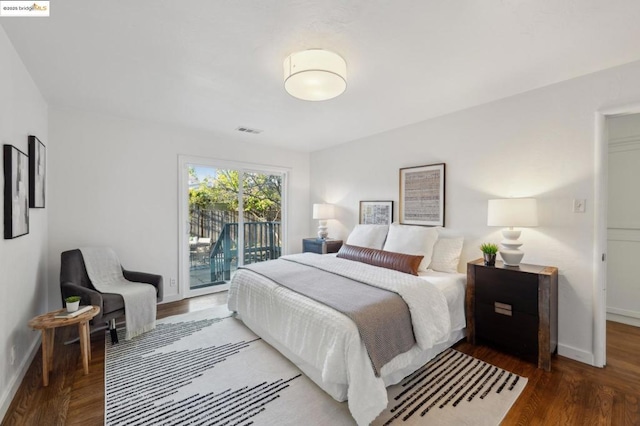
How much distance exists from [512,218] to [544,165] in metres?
0.65

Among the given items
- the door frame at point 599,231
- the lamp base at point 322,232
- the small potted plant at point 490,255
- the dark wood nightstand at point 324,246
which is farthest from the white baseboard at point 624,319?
the lamp base at point 322,232

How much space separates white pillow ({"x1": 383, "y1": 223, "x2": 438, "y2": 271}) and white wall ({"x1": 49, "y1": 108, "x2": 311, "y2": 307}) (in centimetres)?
261

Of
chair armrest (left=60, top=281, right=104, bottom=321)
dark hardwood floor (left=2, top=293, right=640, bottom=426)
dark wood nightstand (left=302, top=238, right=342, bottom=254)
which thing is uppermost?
dark wood nightstand (left=302, top=238, right=342, bottom=254)

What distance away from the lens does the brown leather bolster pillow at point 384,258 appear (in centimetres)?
278

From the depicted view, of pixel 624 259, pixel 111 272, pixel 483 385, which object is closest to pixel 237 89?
pixel 111 272

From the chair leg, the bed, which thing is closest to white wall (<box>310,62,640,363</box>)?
the bed

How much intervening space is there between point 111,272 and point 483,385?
3780 millimetres

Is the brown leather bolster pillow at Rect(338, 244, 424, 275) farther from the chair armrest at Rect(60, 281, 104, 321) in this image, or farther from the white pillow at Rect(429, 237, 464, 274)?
the chair armrest at Rect(60, 281, 104, 321)

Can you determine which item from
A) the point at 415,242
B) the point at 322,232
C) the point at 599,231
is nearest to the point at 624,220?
the point at 599,231

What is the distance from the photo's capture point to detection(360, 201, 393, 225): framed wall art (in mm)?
3953

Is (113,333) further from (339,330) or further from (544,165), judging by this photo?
(544,165)

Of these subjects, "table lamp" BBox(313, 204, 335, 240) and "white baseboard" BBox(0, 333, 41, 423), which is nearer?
"white baseboard" BBox(0, 333, 41, 423)

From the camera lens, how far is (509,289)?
240cm

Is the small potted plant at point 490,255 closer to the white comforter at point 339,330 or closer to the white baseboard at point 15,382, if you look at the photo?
the white comforter at point 339,330
